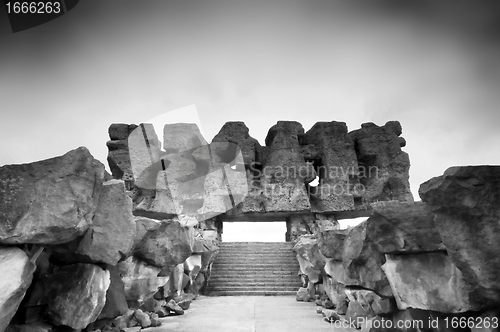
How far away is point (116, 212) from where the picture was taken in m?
3.11

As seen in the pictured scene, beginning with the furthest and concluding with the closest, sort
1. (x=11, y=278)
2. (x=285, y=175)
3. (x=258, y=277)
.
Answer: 1. (x=285, y=175)
2. (x=258, y=277)
3. (x=11, y=278)

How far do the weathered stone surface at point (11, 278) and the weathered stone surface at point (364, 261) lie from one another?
8.87 feet

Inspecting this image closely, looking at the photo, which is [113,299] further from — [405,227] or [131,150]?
[131,150]

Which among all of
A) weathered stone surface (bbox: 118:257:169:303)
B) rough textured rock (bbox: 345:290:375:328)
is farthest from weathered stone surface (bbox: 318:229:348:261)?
weathered stone surface (bbox: 118:257:169:303)

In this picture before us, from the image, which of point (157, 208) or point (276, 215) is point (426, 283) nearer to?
point (276, 215)

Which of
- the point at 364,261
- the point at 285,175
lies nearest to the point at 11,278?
the point at 364,261

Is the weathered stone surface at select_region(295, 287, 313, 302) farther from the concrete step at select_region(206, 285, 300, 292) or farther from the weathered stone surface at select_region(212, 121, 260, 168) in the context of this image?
the weathered stone surface at select_region(212, 121, 260, 168)

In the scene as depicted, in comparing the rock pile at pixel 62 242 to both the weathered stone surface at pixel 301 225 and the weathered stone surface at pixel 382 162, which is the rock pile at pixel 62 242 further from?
the weathered stone surface at pixel 382 162

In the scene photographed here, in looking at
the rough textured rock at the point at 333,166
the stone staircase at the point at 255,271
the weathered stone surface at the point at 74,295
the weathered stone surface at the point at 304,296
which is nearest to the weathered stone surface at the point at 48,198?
the weathered stone surface at the point at 74,295

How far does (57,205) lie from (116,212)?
71 cm

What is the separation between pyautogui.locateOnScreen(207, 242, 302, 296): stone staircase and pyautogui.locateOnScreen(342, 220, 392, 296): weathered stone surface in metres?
5.44

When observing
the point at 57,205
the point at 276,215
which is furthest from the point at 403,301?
the point at 276,215

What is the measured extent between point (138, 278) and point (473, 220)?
4047mm

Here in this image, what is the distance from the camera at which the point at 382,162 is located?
66.6 ft
